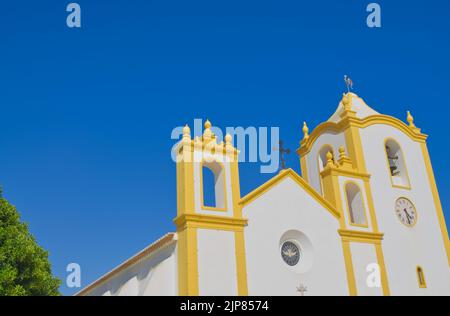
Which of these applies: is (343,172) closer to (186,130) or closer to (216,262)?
(186,130)

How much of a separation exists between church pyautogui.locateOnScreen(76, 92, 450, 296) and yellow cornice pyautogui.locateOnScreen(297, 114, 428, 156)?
54 millimetres

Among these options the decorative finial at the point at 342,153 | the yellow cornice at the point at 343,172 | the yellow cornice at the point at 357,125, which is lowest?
the yellow cornice at the point at 343,172

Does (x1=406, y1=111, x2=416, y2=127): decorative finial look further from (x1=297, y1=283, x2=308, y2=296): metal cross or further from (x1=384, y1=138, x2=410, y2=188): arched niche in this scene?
(x1=297, y1=283, x2=308, y2=296): metal cross

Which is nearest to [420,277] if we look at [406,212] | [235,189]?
[406,212]

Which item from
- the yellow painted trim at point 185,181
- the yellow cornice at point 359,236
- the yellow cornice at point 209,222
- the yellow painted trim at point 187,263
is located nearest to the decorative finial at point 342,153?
the yellow cornice at point 359,236

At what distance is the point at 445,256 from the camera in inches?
910

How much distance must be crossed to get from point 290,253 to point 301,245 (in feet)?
2.13

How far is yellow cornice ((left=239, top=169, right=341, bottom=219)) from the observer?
1881cm

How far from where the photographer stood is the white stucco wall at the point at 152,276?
17422mm

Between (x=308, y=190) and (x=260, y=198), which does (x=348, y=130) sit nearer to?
(x=308, y=190)

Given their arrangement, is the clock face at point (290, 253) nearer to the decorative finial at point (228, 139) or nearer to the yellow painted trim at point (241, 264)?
the yellow painted trim at point (241, 264)

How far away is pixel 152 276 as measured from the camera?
18250mm
